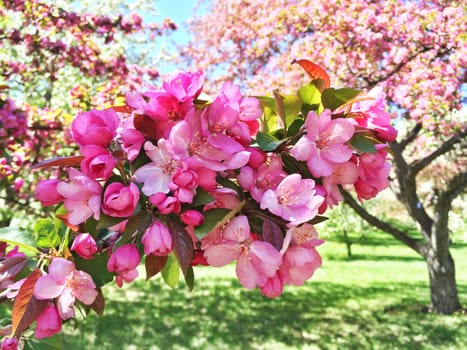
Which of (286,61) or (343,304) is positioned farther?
(343,304)

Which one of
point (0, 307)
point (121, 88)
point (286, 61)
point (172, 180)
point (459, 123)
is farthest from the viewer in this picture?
point (286, 61)

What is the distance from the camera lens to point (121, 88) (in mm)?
5977

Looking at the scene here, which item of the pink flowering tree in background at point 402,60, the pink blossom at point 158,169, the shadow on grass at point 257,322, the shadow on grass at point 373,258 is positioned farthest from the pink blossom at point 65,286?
the shadow on grass at point 373,258

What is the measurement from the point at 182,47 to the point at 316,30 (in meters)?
5.11

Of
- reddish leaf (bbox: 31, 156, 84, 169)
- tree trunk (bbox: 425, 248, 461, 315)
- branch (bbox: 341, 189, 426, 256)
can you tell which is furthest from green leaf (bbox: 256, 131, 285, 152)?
tree trunk (bbox: 425, 248, 461, 315)

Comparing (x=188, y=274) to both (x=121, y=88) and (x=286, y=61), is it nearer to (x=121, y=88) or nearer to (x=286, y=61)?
(x=121, y=88)

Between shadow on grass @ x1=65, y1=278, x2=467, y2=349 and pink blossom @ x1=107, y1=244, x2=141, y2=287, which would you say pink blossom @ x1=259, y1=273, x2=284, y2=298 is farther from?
shadow on grass @ x1=65, y1=278, x2=467, y2=349

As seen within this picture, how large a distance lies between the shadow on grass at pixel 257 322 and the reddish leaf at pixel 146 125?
5264 millimetres

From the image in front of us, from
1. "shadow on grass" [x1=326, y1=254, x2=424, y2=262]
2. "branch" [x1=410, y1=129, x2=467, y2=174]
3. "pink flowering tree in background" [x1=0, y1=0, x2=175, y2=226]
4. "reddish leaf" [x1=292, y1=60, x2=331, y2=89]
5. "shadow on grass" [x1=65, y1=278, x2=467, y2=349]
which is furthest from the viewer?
"shadow on grass" [x1=326, y1=254, x2=424, y2=262]

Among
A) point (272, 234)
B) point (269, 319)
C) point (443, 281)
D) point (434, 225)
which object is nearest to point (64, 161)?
point (272, 234)

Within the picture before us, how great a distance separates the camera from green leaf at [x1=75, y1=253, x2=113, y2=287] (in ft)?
3.08

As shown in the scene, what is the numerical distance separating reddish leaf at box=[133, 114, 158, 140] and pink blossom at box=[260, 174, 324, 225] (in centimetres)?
22

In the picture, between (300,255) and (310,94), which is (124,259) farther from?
(310,94)

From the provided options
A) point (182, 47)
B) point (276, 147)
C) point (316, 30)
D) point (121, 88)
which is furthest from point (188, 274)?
point (182, 47)
